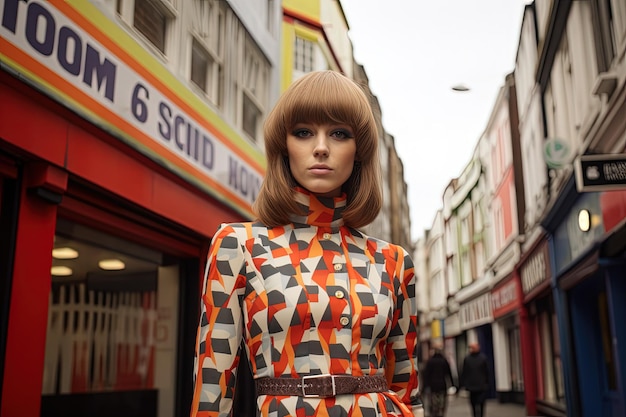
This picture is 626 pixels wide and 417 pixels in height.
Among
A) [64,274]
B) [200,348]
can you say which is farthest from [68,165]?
[200,348]

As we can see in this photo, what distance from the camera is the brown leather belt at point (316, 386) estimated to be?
1.73 metres

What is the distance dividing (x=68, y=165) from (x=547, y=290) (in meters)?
11.5

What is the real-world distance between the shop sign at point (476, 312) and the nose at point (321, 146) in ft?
72.5

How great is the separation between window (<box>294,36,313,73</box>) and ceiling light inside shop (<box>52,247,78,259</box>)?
7.39m

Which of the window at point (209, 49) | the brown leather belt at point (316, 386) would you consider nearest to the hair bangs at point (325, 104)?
the brown leather belt at point (316, 386)

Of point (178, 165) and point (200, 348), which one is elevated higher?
point (178, 165)

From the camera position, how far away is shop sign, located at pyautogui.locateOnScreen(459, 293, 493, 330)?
23.7m

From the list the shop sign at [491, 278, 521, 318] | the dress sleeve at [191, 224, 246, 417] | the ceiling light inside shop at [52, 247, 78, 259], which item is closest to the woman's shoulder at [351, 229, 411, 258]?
the dress sleeve at [191, 224, 246, 417]

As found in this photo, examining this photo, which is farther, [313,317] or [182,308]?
[182,308]

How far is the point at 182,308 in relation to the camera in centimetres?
671

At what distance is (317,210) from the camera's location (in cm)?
202

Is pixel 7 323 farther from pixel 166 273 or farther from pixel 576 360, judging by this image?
pixel 576 360

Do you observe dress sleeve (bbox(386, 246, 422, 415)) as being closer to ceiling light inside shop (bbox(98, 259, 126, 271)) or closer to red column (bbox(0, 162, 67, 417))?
red column (bbox(0, 162, 67, 417))

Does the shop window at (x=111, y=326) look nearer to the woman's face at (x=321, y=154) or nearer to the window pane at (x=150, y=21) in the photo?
the window pane at (x=150, y=21)
